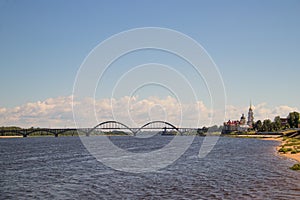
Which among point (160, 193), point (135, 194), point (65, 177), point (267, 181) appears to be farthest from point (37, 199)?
point (267, 181)

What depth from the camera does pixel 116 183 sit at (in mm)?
44469

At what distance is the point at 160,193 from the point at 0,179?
25263 mm

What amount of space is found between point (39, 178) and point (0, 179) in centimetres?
531

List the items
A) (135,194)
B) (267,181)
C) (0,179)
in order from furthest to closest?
(0,179)
(267,181)
(135,194)

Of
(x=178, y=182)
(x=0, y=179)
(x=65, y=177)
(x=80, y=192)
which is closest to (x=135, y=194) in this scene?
(x=80, y=192)

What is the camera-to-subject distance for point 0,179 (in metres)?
49.3

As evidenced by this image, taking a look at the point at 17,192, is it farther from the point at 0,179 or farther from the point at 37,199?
the point at 0,179

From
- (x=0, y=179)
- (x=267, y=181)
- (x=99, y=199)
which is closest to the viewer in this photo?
(x=99, y=199)

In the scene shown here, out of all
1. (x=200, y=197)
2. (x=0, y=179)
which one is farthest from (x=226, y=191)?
(x=0, y=179)

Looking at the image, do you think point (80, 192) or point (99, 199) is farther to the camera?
point (80, 192)

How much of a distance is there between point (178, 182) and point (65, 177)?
1653cm

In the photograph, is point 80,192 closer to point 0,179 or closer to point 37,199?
point 37,199

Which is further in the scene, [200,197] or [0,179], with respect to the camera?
[0,179]

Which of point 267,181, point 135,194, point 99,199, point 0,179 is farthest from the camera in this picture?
point 0,179
